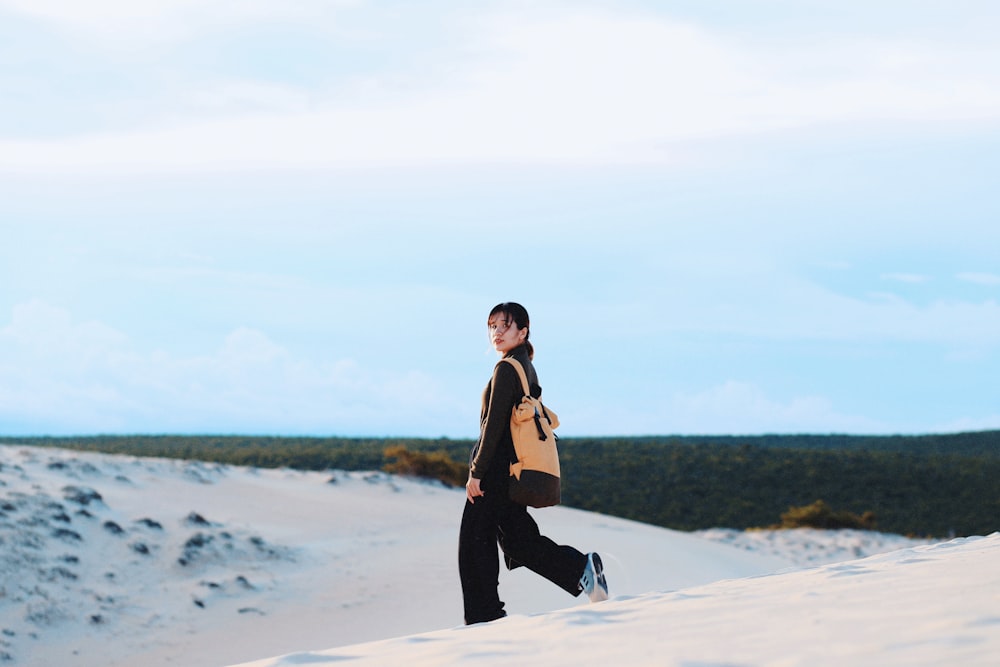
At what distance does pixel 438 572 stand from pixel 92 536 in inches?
151

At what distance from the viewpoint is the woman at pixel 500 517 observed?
18.9ft

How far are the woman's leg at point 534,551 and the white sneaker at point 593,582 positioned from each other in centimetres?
3

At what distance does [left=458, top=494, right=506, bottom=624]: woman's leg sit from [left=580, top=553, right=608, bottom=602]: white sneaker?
49 centimetres

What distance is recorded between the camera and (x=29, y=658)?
9438 millimetres

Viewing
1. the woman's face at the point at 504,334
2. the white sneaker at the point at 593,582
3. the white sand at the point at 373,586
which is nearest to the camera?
the white sand at the point at 373,586

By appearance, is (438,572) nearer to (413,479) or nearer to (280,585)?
(280,585)

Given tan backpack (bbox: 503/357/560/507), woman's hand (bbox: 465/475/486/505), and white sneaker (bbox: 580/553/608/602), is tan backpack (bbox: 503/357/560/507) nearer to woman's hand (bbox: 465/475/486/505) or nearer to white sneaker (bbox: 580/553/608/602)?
woman's hand (bbox: 465/475/486/505)

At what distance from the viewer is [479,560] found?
5969 millimetres

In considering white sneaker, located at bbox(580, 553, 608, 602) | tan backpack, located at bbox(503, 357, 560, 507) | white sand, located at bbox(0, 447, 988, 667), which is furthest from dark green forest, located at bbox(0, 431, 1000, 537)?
tan backpack, located at bbox(503, 357, 560, 507)

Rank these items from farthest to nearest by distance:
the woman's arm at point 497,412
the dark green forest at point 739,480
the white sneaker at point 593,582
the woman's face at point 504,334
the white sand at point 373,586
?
the dark green forest at point 739,480
the white sneaker at point 593,582
the woman's face at point 504,334
the woman's arm at point 497,412
the white sand at point 373,586

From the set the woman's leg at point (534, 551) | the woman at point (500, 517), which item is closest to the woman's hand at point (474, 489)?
the woman at point (500, 517)

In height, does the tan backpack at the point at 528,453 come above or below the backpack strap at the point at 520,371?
below

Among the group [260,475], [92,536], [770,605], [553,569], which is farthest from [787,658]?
[260,475]

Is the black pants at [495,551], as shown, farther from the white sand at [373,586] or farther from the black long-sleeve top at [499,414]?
the white sand at [373,586]
